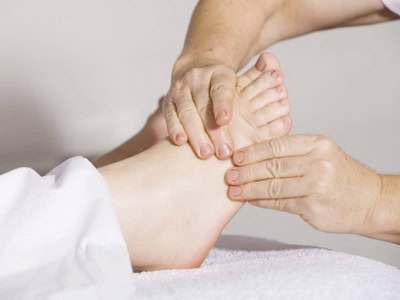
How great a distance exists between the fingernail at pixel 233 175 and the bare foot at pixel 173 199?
2cm

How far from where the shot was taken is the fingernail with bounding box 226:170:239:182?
3.59 feet

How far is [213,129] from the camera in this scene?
1126 millimetres

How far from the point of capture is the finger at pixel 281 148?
3.46ft

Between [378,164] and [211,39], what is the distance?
898mm

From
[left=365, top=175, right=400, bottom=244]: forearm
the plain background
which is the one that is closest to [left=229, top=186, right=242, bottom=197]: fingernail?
[left=365, top=175, right=400, bottom=244]: forearm

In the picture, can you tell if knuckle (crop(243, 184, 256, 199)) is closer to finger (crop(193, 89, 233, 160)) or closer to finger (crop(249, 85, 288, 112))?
finger (crop(193, 89, 233, 160))

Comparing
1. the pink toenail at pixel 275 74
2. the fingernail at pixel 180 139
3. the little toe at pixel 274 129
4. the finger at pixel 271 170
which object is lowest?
the finger at pixel 271 170

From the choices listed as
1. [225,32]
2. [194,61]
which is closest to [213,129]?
[194,61]

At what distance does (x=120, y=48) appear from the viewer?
214 cm

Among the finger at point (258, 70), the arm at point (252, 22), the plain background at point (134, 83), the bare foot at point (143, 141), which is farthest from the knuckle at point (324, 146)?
the plain background at point (134, 83)

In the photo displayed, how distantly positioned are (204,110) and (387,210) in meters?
0.33

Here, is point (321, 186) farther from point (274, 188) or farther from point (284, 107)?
point (284, 107)

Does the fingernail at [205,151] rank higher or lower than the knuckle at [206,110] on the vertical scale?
lower

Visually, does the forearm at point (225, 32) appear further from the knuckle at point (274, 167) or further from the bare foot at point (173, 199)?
the knuckle at point (274, 167)
